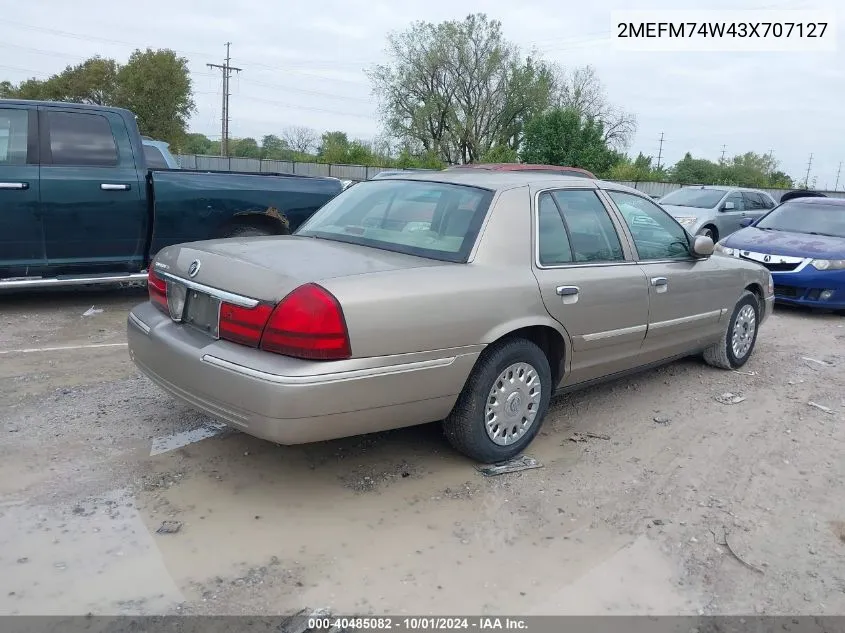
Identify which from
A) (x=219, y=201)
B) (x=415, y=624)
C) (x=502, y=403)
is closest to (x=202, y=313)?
(x=502, y=403)

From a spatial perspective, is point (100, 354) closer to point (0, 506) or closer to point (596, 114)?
point (0, 506)

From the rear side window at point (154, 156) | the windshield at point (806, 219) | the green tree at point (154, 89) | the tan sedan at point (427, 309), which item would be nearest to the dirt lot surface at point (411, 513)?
the tan sedan at point (427, 309)

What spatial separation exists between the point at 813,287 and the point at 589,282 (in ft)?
18.0

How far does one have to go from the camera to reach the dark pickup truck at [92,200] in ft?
21.1

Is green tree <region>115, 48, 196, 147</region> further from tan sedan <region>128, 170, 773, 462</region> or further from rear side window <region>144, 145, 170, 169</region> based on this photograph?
tan sedan <region>128, 170, 773, 462</region>

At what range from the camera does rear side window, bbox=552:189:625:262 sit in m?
4.24

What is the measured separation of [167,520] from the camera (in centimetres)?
315

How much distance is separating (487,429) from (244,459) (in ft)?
4.26

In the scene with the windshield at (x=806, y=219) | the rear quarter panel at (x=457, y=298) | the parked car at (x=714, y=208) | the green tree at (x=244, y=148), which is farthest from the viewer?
the green tree at (x=244, y=148)

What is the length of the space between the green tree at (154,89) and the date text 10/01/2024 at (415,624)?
39.7 meters

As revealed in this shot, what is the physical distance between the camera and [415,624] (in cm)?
256

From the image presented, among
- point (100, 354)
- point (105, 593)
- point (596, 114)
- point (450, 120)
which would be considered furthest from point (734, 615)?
point (596, 114)

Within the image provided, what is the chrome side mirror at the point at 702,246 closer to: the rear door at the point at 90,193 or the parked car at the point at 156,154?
the rear door at the point at 90,193

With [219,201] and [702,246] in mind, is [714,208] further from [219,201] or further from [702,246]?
[219,201]
